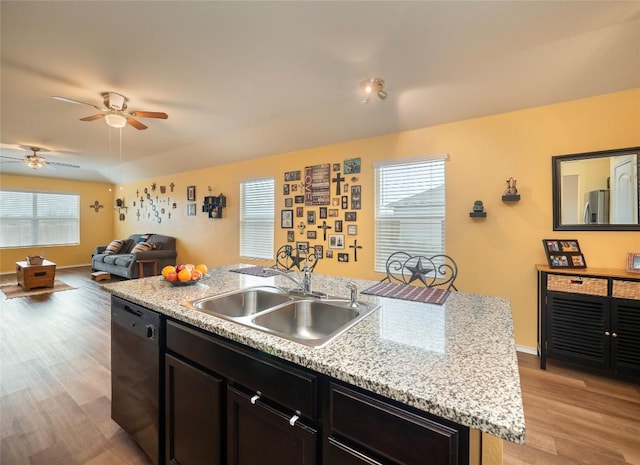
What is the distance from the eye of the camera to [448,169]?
124 inches

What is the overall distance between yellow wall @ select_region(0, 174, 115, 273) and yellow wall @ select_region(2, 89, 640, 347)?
26.5 ft

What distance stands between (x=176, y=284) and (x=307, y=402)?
1.24m

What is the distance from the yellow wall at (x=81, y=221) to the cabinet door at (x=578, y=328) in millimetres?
10308

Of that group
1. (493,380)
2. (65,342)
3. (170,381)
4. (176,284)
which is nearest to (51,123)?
(65,342)

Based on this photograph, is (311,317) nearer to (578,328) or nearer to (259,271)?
(259,271)

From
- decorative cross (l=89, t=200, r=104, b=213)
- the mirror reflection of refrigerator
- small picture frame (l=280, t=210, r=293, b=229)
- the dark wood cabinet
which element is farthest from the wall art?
decorative cross (l=89, t=200, r=104, b=213)

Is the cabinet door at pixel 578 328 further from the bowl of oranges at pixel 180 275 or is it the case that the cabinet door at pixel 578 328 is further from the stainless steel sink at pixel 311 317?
the bowl of oranges at pixel 180 275

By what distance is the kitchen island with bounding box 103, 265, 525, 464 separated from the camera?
2.07 feet

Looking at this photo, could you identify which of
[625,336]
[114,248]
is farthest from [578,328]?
[114,248]

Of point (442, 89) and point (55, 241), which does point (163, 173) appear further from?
point (442, 89)

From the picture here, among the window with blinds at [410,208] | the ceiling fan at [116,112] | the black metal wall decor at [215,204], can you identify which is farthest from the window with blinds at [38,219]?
the window with blinds at [410,208]

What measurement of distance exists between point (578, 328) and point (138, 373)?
3.27 metres

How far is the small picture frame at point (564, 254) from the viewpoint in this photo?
248cm

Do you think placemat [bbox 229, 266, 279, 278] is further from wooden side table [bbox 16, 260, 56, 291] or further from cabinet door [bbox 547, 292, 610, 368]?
wooden side table [bbox 16, 260, 56, 291]
